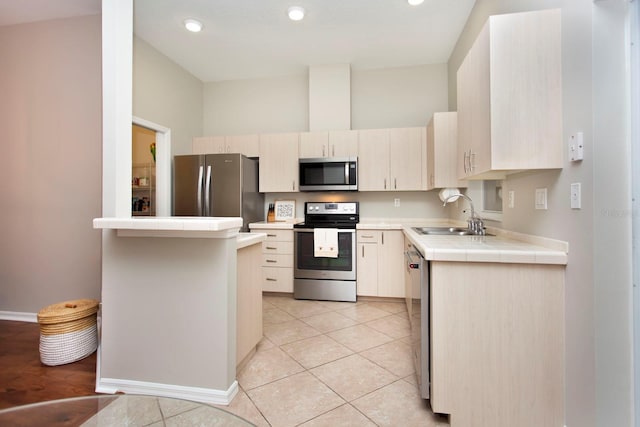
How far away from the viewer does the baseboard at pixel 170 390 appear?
1654 mm

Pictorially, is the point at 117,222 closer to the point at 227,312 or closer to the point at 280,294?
the point at 227,312

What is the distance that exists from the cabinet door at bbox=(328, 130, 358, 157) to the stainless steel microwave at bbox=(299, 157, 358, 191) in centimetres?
12

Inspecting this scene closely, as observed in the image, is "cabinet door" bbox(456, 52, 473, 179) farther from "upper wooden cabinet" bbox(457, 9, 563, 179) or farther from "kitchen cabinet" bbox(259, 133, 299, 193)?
"kitchen cabinet" bbox(259, 133, 299, 193)

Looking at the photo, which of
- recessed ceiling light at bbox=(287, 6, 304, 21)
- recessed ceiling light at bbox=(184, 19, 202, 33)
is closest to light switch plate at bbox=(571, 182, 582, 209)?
recessed ceiling light at bbox=(287, 6, 304, 21)

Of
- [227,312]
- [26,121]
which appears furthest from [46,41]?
[227,312]

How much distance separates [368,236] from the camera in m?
3.45

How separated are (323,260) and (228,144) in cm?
204

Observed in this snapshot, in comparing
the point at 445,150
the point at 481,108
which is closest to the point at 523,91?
the point at 481,108

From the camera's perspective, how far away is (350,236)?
3.46m

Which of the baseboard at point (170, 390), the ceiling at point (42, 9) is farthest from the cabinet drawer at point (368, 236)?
the ceiling at point (42, 9)

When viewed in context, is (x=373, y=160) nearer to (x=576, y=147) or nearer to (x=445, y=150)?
(x=445, y=150)

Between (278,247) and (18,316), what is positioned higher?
(278,247)

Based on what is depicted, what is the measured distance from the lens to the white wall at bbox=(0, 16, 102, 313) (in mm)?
2875

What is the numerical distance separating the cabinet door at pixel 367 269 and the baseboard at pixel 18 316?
3347 mm
